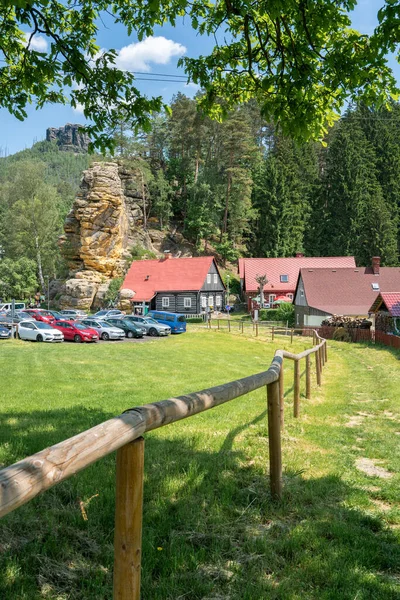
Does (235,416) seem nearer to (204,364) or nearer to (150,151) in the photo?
(204,364)

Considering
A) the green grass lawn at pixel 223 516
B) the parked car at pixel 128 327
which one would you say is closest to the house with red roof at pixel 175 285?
the parked car at pixel 128 327

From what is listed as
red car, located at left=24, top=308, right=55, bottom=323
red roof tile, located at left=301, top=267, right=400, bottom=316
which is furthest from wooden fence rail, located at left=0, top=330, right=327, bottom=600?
red roof tile, located at left=301, top=267, right=400, bottom=316

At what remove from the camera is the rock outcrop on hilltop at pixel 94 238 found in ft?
182

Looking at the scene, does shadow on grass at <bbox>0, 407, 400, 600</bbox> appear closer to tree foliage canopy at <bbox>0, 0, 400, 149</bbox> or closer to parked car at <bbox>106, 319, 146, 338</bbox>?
tree foliage canopy at <bbox>0, 0, 400, 149</bbox>

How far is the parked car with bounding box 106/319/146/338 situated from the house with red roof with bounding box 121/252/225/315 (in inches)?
610

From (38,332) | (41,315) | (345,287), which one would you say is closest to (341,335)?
(345,287)

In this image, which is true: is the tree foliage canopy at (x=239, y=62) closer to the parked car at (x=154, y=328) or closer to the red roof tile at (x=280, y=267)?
the parked car at (x=154, y=328)

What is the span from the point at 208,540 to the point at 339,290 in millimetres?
44418

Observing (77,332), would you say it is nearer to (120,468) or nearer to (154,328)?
(154,328)

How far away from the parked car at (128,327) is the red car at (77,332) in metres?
3.11

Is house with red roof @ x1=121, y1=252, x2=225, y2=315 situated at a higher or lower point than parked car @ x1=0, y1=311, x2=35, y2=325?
higher

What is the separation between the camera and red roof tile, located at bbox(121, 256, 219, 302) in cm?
5159

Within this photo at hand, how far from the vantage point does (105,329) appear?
33.5m

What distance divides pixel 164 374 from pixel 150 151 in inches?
2785
